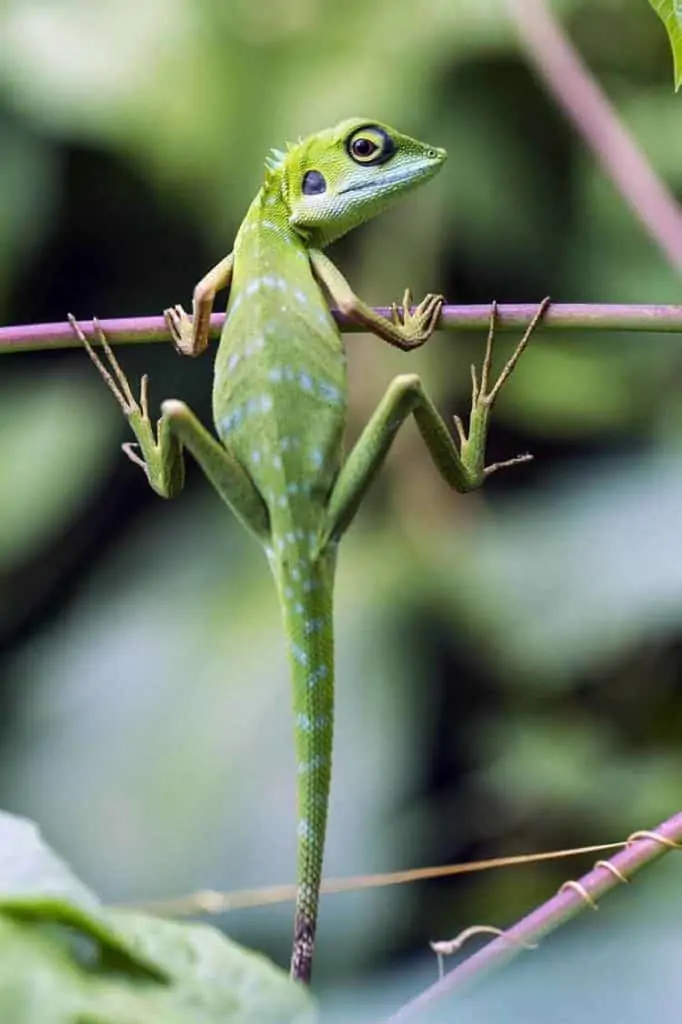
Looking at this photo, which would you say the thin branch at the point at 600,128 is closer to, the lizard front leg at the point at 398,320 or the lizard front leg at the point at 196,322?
the lizard front leg at the point at 398,320

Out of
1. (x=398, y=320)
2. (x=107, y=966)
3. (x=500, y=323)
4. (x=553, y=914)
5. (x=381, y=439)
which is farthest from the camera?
(x=398, y=320)

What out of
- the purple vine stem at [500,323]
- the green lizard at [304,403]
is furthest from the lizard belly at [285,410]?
the purple vine stem at [500,323]

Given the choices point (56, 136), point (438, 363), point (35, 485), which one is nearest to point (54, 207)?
point (56, 136)

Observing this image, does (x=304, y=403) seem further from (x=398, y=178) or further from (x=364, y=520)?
(x=364, y=520)

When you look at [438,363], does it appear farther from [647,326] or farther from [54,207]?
[647,326]

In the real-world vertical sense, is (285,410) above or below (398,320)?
A: below

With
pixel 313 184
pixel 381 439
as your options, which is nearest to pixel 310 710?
pixel 381 439

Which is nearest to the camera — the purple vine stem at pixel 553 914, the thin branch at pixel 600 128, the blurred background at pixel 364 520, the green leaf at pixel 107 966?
the green leaf at pixel 107 966
